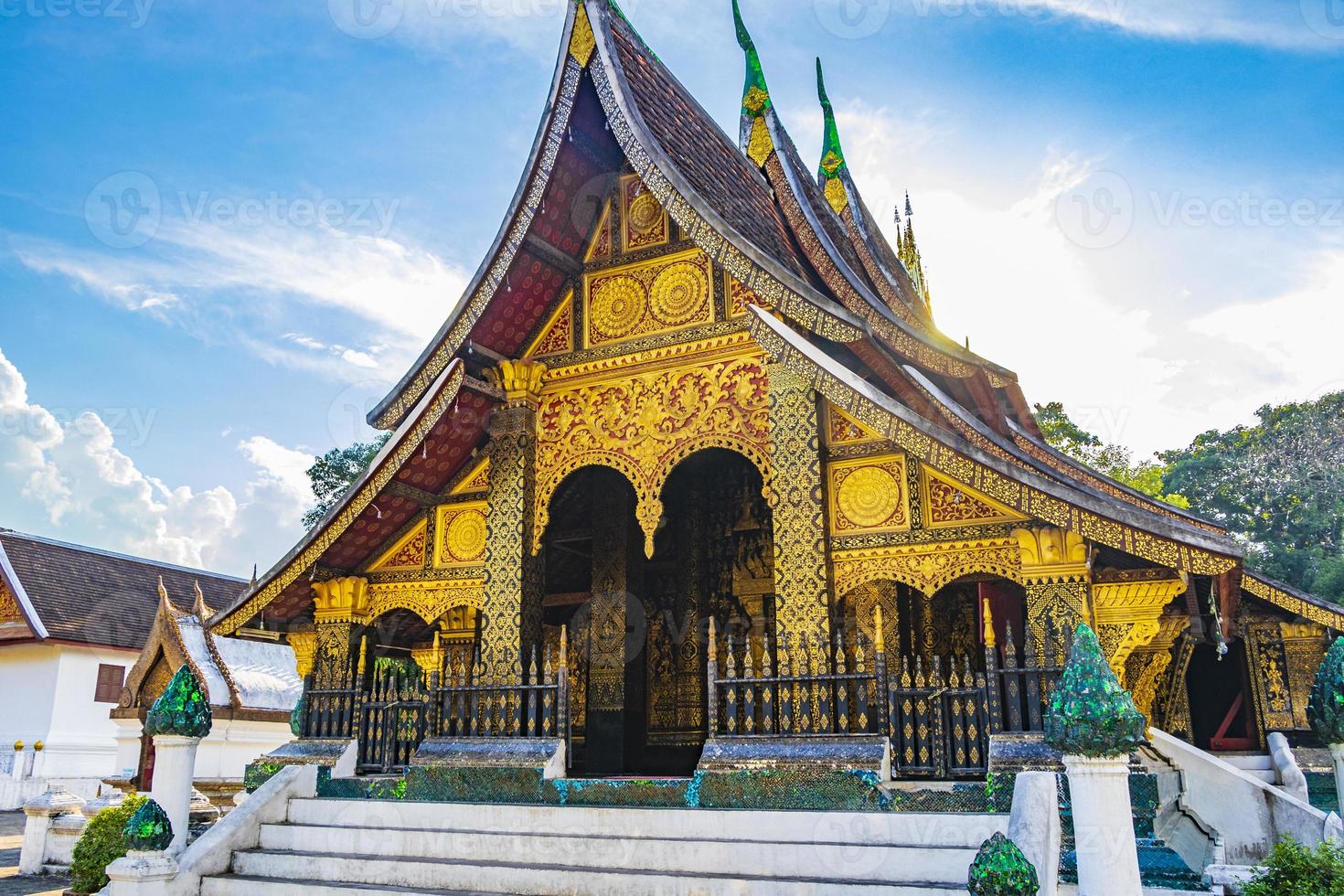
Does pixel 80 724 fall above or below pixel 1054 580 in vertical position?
below

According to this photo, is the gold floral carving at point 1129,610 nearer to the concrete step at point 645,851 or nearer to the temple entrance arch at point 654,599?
the concrete step at point 645,851

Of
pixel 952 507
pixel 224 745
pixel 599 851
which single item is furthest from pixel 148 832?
pixel 224 745

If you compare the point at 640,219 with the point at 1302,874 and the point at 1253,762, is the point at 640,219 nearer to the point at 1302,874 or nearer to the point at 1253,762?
the point at 1302,874

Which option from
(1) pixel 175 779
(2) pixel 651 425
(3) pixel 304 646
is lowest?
(1) pixel 175 779

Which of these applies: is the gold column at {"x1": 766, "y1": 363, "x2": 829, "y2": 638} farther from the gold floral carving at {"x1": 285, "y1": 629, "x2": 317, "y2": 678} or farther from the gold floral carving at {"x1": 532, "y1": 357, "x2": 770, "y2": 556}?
the gold floral carving at {"x1": 285, "y1": 629, "x2": 317, "y2": 678}

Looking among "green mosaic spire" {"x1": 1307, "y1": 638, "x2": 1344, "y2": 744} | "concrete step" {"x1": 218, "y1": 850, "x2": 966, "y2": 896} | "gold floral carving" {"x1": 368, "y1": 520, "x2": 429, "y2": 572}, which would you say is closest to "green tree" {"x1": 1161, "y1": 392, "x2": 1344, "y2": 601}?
"green mosaic spire" {"x1": 1307, "y1": 638, "x2": 1344, "y2": 744}

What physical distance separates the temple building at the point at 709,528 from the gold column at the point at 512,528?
1.3 inches

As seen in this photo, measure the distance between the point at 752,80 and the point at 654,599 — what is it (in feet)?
18.9

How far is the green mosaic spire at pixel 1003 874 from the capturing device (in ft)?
13.0

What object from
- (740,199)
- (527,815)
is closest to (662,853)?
(527,815)

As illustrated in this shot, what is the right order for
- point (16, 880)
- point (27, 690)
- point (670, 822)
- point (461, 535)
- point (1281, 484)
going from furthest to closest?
point (1281, 484), point (27, 690), point (16, 880), point (461, 535), point (670, 822)

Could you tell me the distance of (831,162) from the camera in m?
14.5

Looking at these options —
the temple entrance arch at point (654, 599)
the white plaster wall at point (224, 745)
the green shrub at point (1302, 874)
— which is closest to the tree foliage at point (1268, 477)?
the temple entrance arch at point (654, 599)

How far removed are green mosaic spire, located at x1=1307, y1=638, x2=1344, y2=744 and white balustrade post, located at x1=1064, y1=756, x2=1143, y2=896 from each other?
2.02 metres
